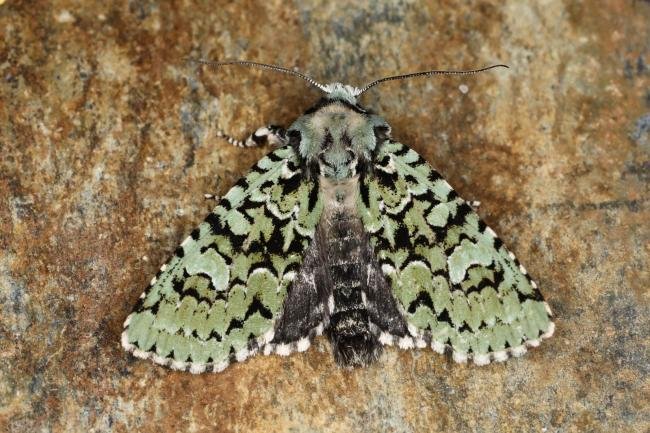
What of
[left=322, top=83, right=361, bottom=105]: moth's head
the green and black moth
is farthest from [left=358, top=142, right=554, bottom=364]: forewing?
[left=322, top=83, right=361, bottom=105]: moth's head

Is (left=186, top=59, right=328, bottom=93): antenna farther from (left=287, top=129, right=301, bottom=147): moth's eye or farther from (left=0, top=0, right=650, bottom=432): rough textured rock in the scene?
(left=287, top=129, right=301, bottom=147): moth's eye

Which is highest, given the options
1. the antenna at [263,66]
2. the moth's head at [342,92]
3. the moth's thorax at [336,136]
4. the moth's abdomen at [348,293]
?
the antenna at [263,66]

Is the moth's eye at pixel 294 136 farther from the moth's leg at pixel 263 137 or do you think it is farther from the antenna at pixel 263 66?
the antenna at pixel 263 66

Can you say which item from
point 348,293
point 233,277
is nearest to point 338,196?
point 348,293

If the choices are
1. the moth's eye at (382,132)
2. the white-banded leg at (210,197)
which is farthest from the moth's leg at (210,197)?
the moth's eye at (382,132)

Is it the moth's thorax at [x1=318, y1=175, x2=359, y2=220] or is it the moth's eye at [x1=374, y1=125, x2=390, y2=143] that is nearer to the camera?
the moth's thorax at [x1=318, y1=175, x2=359, y2=220]

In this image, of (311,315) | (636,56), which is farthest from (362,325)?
(636,56)

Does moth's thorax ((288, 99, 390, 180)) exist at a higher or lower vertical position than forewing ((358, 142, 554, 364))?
higher
